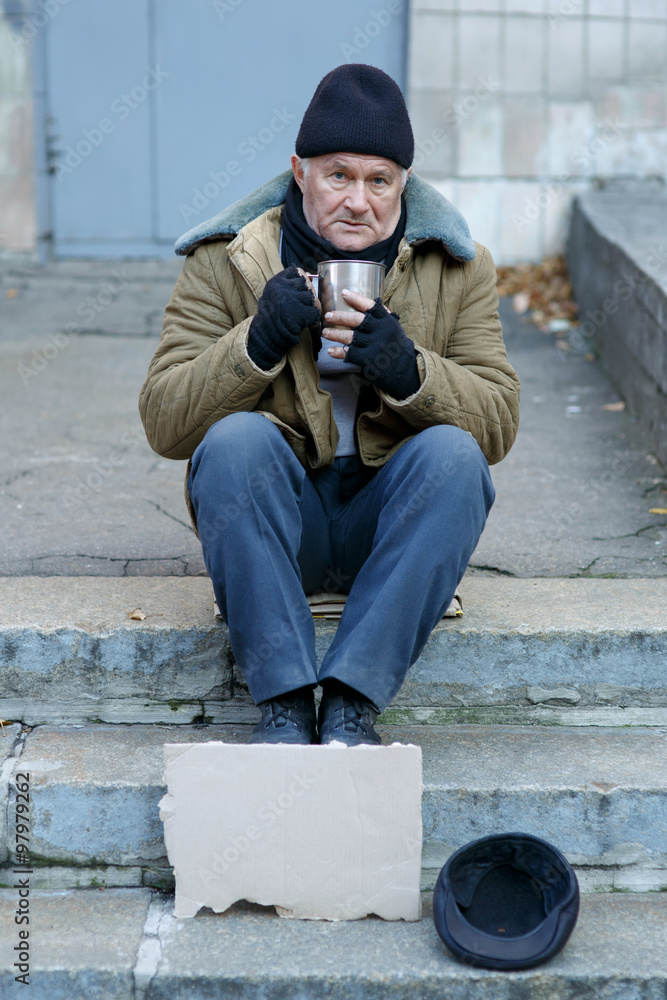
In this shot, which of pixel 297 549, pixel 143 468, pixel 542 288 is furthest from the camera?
pixel 542 288

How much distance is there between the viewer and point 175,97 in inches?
259

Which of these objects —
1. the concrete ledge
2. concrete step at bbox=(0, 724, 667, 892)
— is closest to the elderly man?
concrete step at bbox=(0, 724, 667, 892)

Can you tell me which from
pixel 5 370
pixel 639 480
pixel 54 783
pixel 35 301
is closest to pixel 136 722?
pixel 54 783

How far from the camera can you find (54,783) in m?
2.06

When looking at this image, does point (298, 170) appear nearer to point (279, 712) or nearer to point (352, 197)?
point (352, 197)

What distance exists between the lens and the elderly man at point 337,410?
78.7 inches

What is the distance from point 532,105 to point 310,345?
4833 mm

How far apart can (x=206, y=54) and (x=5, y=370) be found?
111 inches

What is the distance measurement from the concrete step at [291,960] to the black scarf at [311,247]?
53.5 inches

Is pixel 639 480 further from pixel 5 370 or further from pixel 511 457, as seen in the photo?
pixel 5 370
